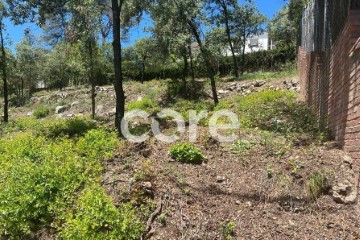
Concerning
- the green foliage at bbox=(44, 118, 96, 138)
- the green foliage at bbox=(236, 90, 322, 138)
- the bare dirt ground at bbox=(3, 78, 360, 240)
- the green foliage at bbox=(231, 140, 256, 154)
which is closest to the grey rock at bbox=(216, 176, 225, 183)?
the bare dirt ground at bbox=(3, 78, 360, 240)

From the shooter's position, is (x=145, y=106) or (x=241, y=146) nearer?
(x=241, y=146)

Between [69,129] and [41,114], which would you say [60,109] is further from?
[69,129]

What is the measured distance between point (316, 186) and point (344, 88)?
1249mm

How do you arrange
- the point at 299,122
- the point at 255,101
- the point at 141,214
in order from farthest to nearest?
the point at 255,101
the point at 299,122
the point at 141,214

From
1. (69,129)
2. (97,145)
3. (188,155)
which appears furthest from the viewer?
(69,129)

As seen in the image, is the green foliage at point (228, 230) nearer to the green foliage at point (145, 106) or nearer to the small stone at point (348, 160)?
the small stone at point (348, 160)

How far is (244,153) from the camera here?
15.9 feet

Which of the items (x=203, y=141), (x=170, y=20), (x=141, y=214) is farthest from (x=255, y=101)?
(x=141, y=214)

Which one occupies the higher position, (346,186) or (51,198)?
(346,186)

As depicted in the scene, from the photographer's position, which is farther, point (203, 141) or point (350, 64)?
point (203, 141)

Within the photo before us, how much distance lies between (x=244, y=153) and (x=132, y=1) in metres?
7.44

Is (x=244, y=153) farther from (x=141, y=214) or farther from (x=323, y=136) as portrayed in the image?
(x=141, y=214)

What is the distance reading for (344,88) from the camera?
3930 millimetres

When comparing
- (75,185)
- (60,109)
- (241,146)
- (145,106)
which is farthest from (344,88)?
(60,109)
